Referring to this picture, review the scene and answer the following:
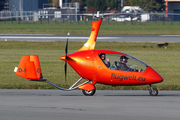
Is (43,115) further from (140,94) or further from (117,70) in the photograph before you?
(140,94)

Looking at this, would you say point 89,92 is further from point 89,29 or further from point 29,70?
point 89,29

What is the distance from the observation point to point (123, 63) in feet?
39.0

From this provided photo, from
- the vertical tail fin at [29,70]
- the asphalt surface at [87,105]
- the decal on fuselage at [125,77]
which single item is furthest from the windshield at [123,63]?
the vertical tail fin at [29,70]

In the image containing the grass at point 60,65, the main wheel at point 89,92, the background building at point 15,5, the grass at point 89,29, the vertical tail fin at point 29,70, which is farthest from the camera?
the background building at point 15,5

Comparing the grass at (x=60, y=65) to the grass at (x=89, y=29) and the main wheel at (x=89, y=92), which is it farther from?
the grass at (x=89, y=29)

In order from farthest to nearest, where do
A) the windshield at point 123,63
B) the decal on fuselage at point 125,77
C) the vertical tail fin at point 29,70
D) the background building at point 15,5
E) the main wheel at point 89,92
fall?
the background building at point 15,5
the main wheel at point 89,92
the windshield at point 123,63
the decal on fuselage at point 125,77
the vertical tail fin at point 29,70

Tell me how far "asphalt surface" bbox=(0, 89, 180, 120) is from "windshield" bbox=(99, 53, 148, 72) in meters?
1.01

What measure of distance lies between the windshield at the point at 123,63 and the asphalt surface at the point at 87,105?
101 centimetres

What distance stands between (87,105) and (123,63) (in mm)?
2305

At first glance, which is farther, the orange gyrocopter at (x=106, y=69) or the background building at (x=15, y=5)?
the background building at (x=15, y=5)

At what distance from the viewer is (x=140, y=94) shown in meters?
12.8

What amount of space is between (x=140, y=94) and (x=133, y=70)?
1386mm

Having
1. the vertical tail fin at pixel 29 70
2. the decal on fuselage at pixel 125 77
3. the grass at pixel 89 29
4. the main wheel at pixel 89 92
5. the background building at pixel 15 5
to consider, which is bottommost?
the grass at pixel 89 29

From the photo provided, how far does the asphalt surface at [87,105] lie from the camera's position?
9062 millimetres
